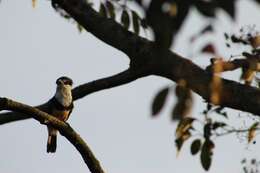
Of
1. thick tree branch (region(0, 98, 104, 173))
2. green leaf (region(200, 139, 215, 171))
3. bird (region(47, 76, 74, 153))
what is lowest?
bird (region(47, 76, 74, 153))

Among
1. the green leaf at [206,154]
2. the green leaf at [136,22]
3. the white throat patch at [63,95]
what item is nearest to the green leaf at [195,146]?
the green leaf at [206,154]

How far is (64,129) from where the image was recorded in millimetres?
4148

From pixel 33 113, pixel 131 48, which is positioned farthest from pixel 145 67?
pixel 33 113

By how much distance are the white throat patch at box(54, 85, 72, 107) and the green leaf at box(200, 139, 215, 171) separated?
4986 millimetres

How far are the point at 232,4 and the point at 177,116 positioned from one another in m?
0.28

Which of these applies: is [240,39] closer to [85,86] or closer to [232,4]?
[85,86]

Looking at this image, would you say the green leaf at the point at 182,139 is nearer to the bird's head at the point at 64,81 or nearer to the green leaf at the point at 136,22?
the green leaf at the point at 136,22

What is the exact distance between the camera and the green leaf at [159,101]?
1299mm

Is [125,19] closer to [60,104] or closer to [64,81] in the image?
[60,104]

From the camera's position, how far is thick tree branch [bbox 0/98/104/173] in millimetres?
3660

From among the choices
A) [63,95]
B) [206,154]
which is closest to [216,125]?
[206,154]

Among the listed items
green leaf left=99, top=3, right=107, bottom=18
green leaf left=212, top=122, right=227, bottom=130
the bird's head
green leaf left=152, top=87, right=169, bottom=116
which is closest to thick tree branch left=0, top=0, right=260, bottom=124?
green leaf left=99, top=3, right=107, bottom=18

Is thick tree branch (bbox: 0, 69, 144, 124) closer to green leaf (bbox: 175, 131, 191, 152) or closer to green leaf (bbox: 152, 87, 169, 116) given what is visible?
green leaf (bbox: 175, 131, 191, 152)

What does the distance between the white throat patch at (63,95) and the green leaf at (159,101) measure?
238 inches
